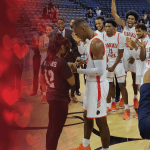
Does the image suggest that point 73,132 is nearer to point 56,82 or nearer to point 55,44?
point 56,82

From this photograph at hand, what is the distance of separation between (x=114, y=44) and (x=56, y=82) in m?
2.06

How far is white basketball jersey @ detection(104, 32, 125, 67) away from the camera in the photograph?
12.2ft

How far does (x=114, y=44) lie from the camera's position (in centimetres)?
375

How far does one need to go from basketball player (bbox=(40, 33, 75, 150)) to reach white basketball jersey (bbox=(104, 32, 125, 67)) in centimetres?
188

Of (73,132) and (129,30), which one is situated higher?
(129,30)

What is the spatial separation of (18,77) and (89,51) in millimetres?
3291

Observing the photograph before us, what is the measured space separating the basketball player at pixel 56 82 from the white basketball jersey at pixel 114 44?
6.16 feet

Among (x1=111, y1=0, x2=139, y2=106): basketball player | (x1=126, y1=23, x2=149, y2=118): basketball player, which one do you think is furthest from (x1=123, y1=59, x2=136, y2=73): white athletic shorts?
(x1=126, y1=23, x2=149, y2=118): basketball player

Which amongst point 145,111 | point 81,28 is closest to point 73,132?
point 81,28

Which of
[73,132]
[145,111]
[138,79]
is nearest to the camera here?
[145,111]

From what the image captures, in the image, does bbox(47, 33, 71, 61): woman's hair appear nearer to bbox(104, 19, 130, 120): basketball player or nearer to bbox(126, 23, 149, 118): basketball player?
bbox(104, 19, 130, 120): basketball player

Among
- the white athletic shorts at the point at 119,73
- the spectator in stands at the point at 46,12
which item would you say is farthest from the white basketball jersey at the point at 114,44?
the spectator in stands at the point at 46,12

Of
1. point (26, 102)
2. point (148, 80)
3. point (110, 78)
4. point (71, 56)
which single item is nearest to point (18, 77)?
point (26, 102)

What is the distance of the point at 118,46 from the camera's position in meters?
3.75
